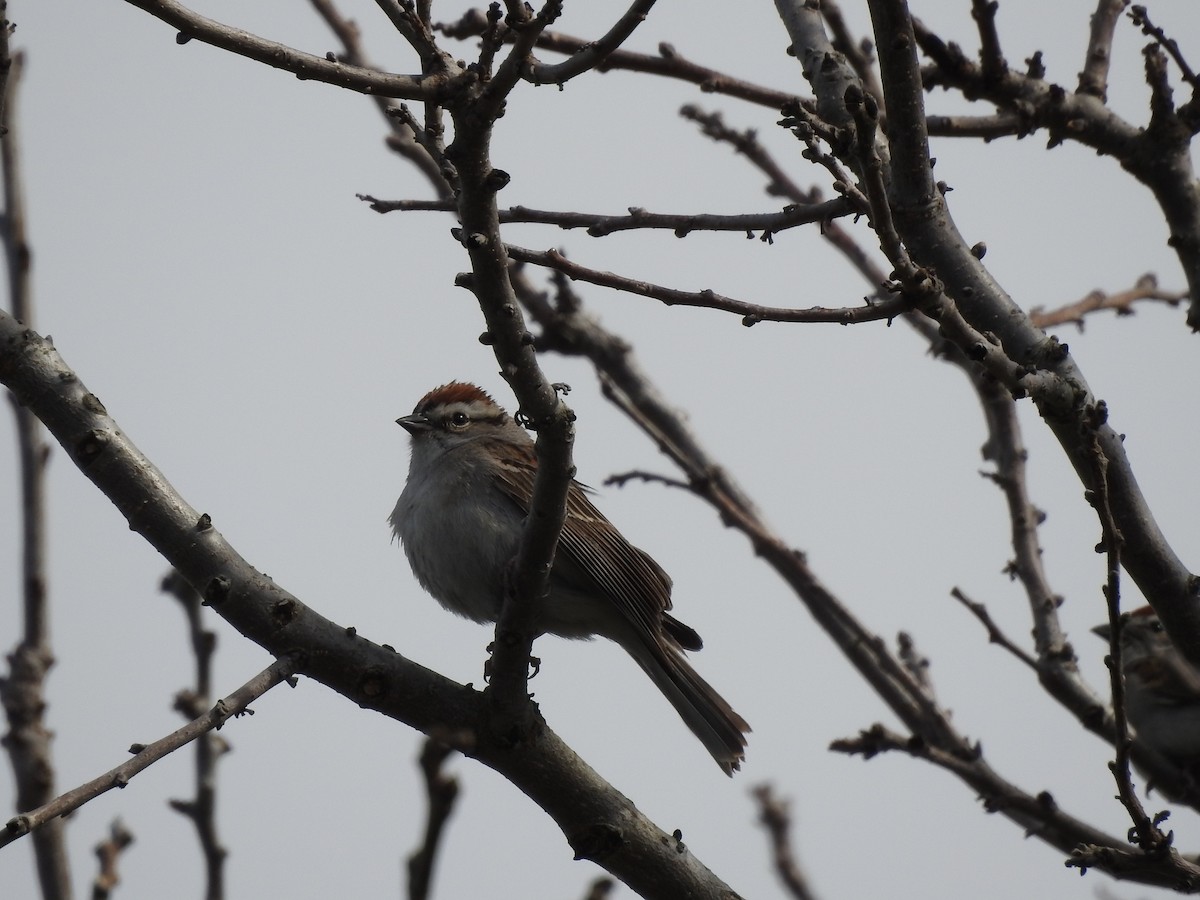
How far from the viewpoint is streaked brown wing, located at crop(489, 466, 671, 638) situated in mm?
6113

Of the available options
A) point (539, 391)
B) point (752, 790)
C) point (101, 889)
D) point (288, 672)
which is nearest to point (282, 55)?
point (539, 391)

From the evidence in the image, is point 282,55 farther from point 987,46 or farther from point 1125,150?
point 1125,150

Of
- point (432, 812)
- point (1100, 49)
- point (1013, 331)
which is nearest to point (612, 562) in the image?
point (1013, 331)

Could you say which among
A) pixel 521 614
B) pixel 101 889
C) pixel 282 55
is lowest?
pixel 101 889

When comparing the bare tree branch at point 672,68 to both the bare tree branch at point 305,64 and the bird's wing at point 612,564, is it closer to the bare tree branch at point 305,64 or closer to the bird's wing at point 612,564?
the bird's wing at point 612,564

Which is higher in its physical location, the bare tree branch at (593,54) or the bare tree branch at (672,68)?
the bare tree branch at (672,68)

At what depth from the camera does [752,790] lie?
21.3 ft

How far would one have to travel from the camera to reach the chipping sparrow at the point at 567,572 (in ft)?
20.2

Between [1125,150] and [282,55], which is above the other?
[1125,150]


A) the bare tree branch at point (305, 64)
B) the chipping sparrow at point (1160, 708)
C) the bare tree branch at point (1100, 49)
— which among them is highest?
the bare tree branch at point (1100, 49)

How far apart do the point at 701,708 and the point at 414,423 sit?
2390 millimetres

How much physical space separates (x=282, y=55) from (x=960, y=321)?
186 centimetres

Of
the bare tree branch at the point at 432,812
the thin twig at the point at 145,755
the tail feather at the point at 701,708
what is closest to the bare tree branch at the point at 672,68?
the tail feather at the point at 701,708

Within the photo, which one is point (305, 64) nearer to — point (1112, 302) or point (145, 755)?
point (145, 755)
